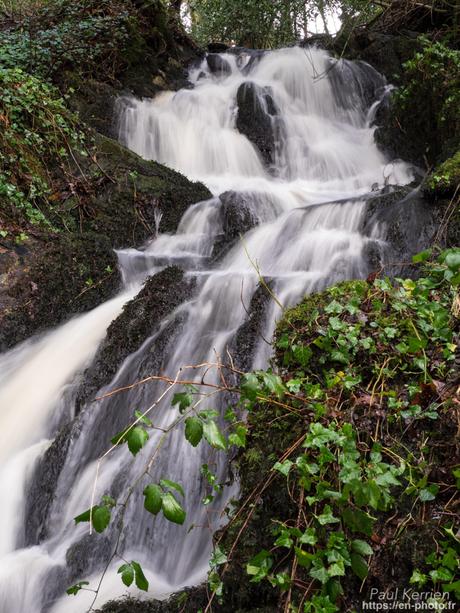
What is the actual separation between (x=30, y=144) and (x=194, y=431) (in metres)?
6.29

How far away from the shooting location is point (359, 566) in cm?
180

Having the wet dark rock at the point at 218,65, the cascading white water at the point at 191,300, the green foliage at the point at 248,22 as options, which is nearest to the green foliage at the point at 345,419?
the cascading white water at the point at 191,300

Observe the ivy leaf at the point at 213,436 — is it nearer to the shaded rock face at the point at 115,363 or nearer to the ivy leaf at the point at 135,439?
the ivy leaf at the point at 135,439

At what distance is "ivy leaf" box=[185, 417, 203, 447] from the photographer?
179 centimetres

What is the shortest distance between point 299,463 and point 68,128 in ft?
22.0

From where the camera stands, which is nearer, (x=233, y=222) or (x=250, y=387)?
(x=250, y=387)

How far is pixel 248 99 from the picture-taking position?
10.4 meters

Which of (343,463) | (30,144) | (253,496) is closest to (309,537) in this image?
(343,463)

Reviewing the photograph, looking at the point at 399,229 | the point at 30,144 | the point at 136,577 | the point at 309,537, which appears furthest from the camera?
the point at 30,144

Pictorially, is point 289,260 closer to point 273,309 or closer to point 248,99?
point 273,309

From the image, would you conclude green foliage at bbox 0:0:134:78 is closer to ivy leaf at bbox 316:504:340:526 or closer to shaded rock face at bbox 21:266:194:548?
shaded rock face at bbox 21:266:194:548

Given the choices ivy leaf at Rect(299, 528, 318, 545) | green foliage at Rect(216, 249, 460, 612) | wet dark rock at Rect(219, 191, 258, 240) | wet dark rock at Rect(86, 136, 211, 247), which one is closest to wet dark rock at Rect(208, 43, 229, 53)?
wet dark rock at Rect(86, 136, 211, 247)

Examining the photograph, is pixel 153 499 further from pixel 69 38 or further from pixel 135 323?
pixel 69 38

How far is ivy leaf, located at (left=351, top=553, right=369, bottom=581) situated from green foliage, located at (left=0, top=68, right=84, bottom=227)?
5795 millimetres
